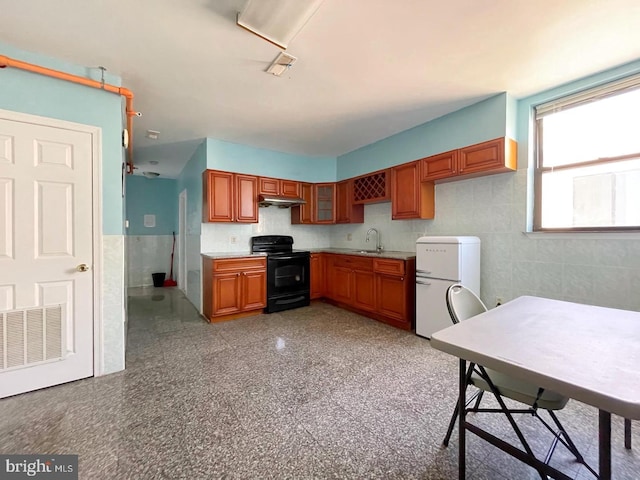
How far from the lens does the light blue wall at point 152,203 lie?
6.18 m

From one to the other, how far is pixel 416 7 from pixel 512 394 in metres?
2.28

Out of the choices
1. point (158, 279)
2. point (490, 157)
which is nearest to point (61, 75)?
point (490, 157)

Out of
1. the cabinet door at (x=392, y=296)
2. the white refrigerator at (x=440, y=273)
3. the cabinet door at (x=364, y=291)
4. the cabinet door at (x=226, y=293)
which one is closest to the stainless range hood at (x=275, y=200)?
the cabinet door at (x=226, y=293)

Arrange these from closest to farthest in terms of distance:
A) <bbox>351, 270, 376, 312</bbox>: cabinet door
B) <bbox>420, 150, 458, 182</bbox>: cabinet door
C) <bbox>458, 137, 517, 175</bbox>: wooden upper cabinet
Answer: <bbox>458, 137, 517, 175</bbox>: wooden upper cabinet, <bbox>420, 150, 458, 182</bbox>: cabinet door, <bbox>351, 270, 376, 312</bbox>: cabinet door

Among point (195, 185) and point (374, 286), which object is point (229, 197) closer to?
point (195, 185)

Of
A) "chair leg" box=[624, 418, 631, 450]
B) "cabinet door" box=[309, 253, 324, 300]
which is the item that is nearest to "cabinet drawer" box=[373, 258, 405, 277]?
"cabinet door" box=[309, 253, 324, 300]

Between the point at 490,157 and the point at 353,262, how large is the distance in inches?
87.2

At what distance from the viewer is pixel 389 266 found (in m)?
3.56

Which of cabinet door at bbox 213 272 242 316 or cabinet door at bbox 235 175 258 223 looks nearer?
cabinet door at bbox 213 272 242 316

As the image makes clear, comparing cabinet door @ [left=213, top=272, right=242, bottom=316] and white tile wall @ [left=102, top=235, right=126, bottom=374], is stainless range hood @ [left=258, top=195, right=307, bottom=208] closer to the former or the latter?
cabinet door @ [left=213, top=272, right=242, bottom=316]

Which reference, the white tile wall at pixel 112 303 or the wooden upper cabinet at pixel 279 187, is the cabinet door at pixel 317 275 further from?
the white tile wall at pixel 112 303

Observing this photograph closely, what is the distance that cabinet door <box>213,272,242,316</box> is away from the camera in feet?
12.0

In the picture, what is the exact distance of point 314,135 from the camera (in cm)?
392

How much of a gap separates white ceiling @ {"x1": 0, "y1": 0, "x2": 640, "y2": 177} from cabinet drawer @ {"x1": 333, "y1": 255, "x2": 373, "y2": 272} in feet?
6.48
